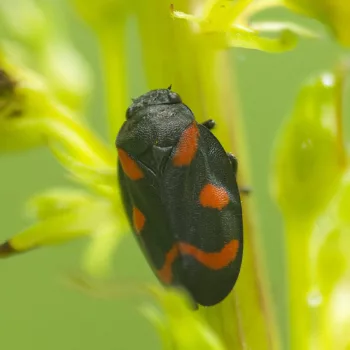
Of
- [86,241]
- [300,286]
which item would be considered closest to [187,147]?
[300,286]

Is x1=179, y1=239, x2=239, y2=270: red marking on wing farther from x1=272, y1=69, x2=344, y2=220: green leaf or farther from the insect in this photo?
x1=272, y1=69, x2=344, y2=220: green leaf

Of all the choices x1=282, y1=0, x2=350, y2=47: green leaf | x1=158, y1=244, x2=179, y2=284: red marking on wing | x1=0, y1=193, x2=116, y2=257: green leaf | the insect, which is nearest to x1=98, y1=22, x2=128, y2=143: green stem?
the insect

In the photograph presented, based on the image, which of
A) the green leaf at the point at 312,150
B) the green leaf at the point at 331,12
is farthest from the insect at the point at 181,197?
the green leaf at the point at 331,12

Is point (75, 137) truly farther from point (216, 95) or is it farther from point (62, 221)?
point (216, 95)

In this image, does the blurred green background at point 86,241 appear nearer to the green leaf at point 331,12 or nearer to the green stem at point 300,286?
the green stem at point 300,286

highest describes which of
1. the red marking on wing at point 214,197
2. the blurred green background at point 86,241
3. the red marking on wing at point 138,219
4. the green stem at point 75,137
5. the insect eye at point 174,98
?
the insect eye at point 174,98

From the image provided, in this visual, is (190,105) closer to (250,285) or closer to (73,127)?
(73,127)

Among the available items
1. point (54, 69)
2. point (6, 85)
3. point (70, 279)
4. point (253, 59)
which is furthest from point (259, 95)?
point (70, 279)
